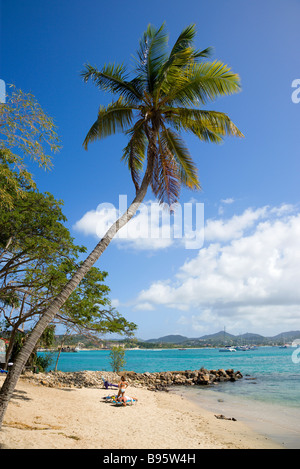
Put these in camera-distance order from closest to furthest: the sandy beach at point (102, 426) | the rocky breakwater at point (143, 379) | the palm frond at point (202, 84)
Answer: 1. the sandy beach at point (102, 426)
2. the palm frond at point (202, 84)
3. the rocky breakwater at point (143, 379)

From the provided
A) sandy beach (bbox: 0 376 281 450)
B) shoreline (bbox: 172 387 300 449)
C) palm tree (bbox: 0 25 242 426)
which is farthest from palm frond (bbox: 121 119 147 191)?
shoreline (bbox: 172 387 300 449)

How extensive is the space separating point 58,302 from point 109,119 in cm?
623

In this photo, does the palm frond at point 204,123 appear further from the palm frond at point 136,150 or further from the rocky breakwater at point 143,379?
the rocky breakwater at point 143,379

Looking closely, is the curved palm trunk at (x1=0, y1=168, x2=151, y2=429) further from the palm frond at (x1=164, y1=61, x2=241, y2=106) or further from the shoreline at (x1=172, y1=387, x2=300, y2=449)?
the shoreline at (x1=172, y1=387, x2=300, y2=449)

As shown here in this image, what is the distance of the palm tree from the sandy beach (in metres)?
4.40

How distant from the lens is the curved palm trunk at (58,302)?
237 inches

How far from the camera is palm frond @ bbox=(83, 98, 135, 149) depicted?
973 cm

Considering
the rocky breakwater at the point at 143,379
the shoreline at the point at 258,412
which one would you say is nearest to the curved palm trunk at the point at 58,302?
the shoreline at the point at 258,412

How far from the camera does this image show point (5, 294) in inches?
451

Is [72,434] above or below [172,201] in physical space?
below
